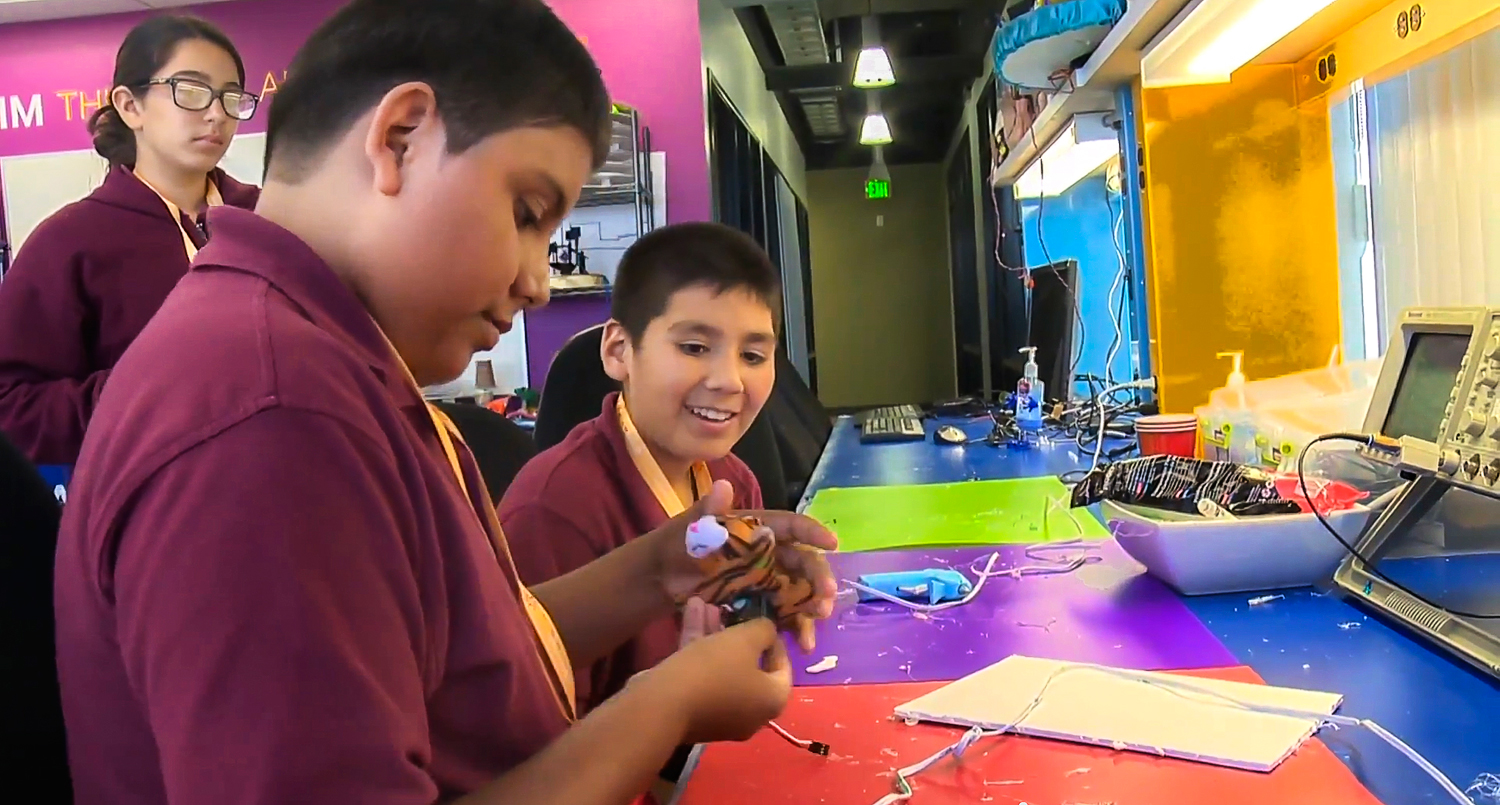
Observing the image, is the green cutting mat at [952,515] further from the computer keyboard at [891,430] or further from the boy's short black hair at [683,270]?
the computer keyboard at [891,430]

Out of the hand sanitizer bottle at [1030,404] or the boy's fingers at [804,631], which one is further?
the hand sanitizer bottle at [1030,404]

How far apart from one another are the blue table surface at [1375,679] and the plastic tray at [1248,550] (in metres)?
0.02

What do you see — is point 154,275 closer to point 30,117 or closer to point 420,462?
point 420,462

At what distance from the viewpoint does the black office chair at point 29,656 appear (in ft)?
1.92

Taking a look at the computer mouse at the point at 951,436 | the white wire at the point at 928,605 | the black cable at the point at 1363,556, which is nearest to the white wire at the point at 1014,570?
the white wire at the point at 928,605

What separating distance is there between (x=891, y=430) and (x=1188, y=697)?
2.08 m

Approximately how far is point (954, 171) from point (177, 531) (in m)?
7.99

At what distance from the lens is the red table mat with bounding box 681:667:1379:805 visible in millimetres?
704

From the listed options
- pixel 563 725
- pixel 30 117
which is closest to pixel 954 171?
A: pixel 30 117

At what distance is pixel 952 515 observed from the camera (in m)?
1.71

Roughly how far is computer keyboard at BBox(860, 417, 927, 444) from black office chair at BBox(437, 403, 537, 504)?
1.42 metres

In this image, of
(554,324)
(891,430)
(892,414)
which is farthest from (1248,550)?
(554,324)

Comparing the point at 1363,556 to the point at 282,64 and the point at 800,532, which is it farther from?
the point at 282,64

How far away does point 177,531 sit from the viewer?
41cm
